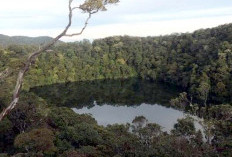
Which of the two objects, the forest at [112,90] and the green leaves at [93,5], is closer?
the green leaves at [93,5]

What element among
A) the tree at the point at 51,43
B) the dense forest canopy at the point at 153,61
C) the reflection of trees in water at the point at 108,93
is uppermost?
the tree at the point at 51,43

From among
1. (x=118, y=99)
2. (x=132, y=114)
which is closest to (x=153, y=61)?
(x=118, y=99)

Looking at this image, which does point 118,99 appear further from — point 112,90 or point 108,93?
point 112,90

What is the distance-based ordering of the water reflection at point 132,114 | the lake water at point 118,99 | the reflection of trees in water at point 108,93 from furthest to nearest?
the reflection of trees in water at point 108,93 → the lake water at point 118,99 → the water reflection at point 132,114

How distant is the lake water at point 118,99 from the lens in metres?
42.9

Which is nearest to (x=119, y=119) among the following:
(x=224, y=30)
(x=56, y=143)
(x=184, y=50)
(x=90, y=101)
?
(x=90, y=101)

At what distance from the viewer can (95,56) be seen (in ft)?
293

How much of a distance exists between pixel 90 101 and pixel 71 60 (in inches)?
1249

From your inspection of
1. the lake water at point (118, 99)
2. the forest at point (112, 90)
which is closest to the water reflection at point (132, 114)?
the lake water at point (118, 99)

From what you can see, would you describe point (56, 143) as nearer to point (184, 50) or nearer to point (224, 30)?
point (224, 30)

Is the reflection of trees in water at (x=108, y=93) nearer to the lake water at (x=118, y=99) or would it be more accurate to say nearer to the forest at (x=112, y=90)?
the lake water at (x=118, y=99)

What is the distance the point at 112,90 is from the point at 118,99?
9.25 m

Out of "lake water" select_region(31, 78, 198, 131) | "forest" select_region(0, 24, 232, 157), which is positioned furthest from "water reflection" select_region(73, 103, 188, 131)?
"forest" select_region(0, 24, 232, 157)

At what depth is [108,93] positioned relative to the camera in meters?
Answer: 63.7
